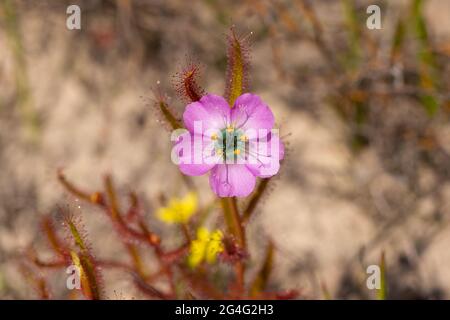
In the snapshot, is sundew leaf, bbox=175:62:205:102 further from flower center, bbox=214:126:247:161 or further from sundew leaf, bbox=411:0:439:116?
sundew leaf, bbox=411:0:439:116

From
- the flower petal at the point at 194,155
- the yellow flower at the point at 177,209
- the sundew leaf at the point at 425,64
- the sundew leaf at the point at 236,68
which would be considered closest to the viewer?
the sundew leaf at the point at 236,68

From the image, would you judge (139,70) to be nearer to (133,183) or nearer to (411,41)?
(133,183)

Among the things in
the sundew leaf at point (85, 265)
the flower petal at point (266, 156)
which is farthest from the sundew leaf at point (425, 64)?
the sundew leaf at point (85, 265)

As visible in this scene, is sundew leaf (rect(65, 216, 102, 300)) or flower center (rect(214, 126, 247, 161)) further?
flower center (rect(214, 126, 247, 161))

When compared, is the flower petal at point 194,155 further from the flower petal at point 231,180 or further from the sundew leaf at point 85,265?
the sundew leaf at point 85,265

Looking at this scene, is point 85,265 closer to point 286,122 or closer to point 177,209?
point 177,209

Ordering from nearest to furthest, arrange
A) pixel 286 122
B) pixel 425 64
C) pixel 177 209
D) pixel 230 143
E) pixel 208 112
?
pixel 208 112 < pixel 230 143 < pixel 177 209 < pixel 425 64 < pixel 286 122

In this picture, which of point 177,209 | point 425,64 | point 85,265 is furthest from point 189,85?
point 425,64

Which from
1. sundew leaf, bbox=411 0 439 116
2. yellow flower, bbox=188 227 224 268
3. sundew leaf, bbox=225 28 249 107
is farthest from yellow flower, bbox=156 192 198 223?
sundew leaf, bbox=411 0 439 116
